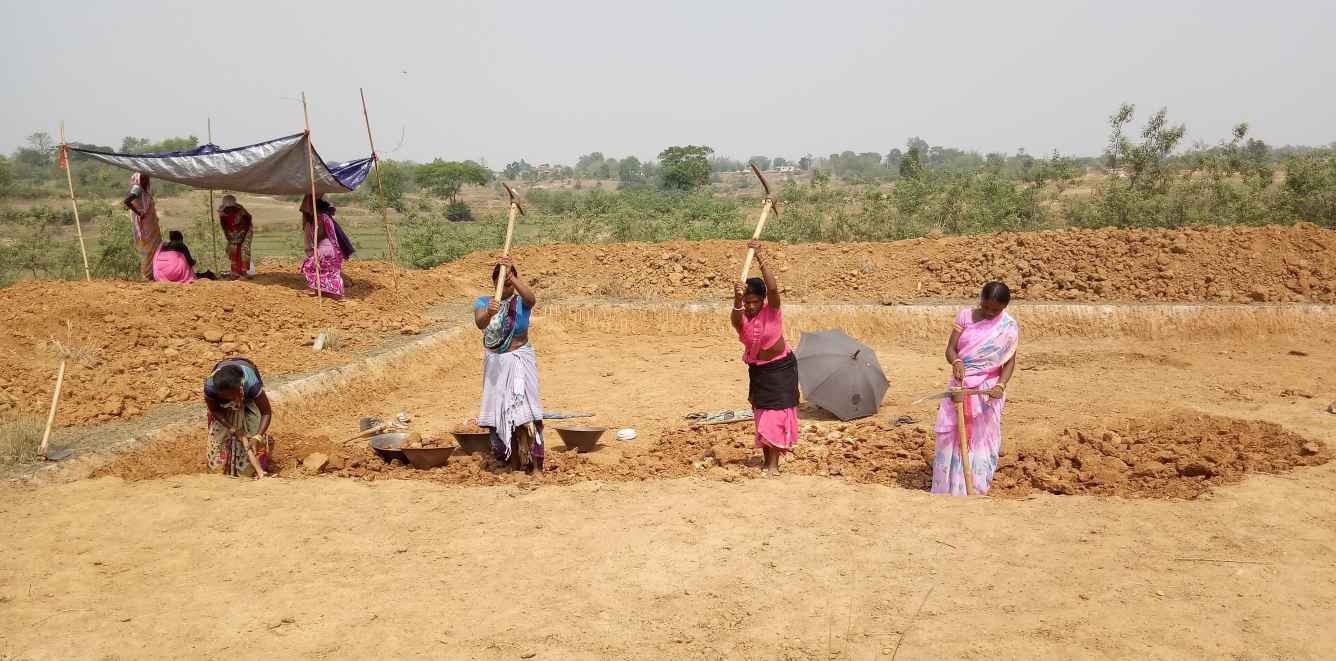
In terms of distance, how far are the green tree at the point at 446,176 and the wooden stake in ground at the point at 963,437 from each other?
41919 mm

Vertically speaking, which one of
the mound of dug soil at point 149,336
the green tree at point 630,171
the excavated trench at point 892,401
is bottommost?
the excavated trench at point 892,401

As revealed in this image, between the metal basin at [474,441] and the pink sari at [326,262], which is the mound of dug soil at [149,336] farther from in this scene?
the metal basin at [474,441]

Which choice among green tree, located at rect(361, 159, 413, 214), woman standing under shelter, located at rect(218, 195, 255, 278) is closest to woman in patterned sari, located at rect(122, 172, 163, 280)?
woman standing under shelter, located at rect(218, 195, 255, 278)

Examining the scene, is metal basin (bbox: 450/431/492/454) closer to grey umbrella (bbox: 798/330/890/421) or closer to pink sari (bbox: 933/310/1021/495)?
grey umbrella (bbox: 798/330/890/421)

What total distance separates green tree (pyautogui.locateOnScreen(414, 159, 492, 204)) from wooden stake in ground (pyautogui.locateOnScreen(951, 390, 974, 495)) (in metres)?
41.9

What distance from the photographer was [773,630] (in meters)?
3.46

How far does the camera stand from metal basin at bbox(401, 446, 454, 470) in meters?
6.02

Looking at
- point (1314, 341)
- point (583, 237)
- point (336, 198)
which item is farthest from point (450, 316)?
point (336, 198)

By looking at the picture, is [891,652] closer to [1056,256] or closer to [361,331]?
[361,331]

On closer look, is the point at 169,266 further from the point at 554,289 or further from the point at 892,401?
the point at 892,401

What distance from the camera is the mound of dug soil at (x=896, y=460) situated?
17.4 feet

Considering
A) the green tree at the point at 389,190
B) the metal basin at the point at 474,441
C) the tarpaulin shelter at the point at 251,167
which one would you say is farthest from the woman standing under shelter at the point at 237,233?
the green tree at the point at 389,190

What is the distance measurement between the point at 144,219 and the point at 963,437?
10320 mm

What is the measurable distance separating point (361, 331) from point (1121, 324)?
9.78 meters
